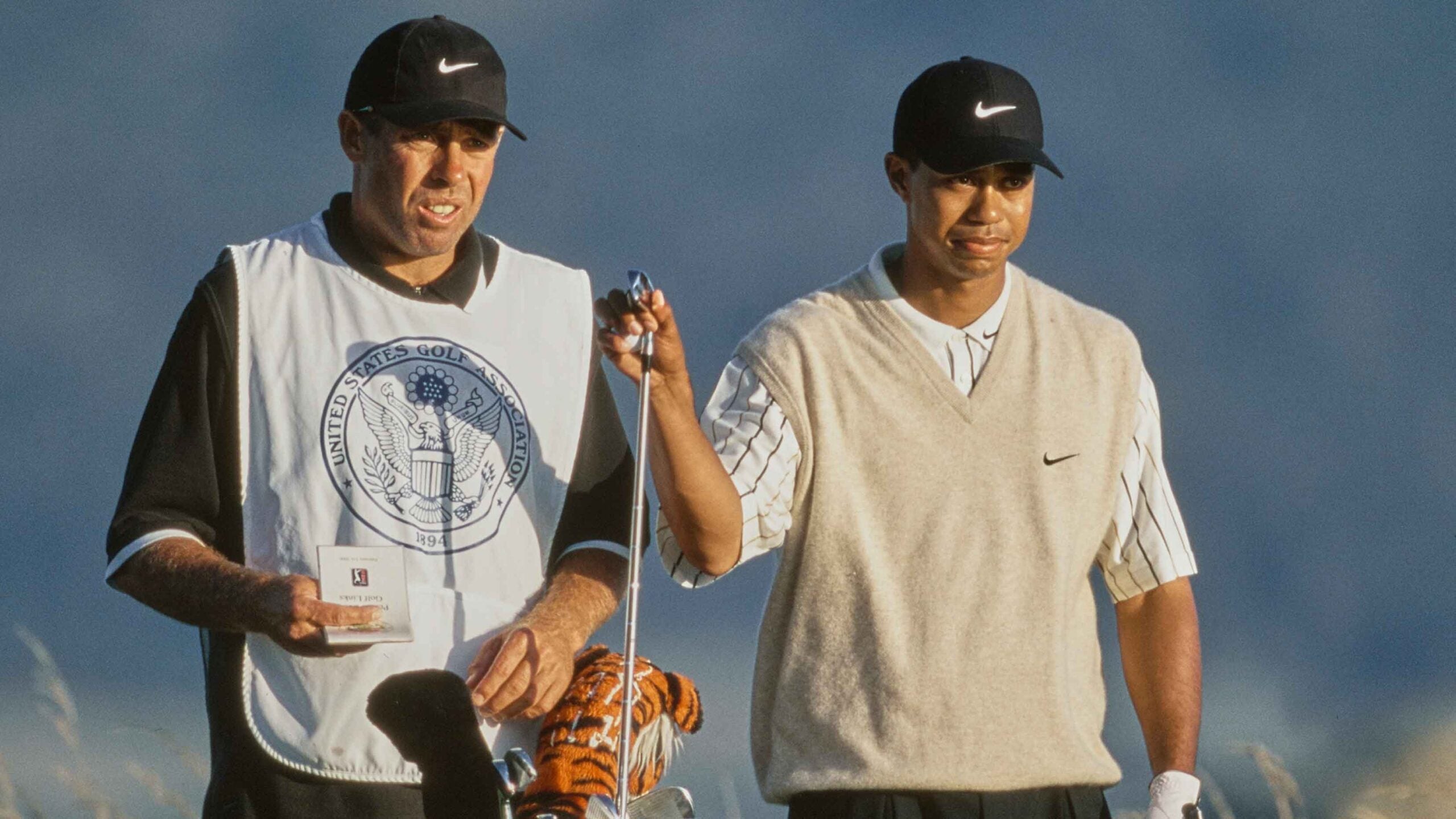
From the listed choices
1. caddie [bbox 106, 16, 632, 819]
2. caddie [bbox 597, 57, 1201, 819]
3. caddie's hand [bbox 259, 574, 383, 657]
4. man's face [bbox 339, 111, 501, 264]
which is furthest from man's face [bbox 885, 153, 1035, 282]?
caddie's hand [bbox 259, 574, 383, 657]

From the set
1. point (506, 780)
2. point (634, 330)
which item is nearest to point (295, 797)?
point (506, 780)

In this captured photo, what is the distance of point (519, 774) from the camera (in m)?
3.59

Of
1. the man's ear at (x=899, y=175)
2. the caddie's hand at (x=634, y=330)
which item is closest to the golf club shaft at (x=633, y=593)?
the caddie's hand at (x=634, y=330)

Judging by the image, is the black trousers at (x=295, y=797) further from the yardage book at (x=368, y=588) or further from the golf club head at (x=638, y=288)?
the golf club head at (x=638, y=288)

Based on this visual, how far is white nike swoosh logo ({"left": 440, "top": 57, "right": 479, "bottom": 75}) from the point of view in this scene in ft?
13.6

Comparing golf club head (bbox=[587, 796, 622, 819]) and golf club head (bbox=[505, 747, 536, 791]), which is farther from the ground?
golf club head (bbox=[505, 747, 536, 791])

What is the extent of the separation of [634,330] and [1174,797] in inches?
53.0

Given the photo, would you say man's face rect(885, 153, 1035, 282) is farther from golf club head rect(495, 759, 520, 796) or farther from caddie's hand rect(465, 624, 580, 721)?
golf club head rect(495, 759, 520, 796)

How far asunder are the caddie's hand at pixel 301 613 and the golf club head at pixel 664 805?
1.67ft

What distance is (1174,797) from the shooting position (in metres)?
4.27

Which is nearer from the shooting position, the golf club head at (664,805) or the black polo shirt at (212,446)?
the golf club head at (664,805)

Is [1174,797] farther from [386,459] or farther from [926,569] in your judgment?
[386,459]

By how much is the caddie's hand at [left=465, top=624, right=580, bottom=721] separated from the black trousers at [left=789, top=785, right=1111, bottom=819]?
0.47 metres

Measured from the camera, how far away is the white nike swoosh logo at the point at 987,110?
4254 millimetres
